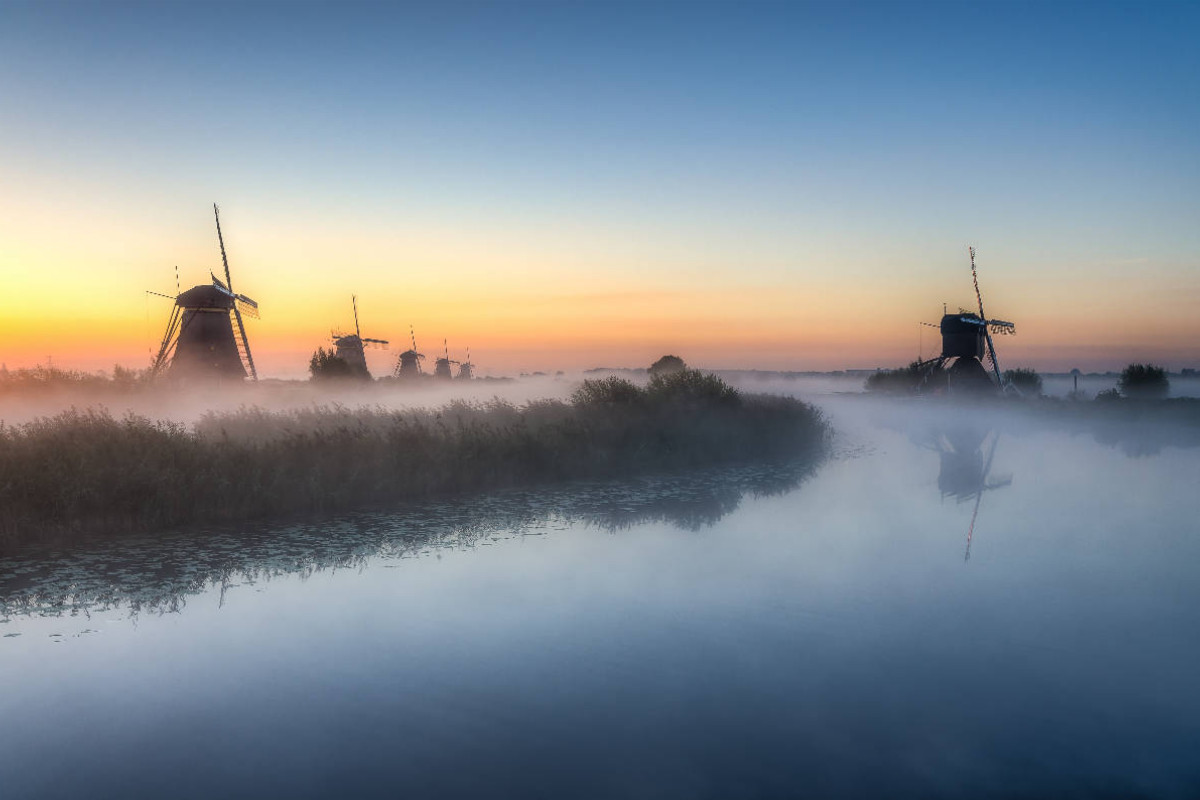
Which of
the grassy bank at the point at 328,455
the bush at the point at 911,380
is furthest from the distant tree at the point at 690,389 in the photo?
the bush at the point at 911,380

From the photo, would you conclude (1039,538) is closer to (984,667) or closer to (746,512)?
(746,512)

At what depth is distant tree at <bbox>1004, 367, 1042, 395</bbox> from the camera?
61750 millimetres

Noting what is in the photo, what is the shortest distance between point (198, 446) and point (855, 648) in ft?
50.7

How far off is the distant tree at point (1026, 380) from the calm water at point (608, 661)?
5196cm

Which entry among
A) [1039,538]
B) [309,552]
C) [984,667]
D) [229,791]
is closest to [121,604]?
[309,552]

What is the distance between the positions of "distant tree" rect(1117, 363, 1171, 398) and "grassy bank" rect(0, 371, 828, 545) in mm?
40313

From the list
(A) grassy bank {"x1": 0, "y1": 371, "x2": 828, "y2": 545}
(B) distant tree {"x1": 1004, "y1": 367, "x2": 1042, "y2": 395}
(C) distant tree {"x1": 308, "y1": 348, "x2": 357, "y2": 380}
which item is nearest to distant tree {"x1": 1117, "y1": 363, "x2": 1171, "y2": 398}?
(B) distant tree {"x1": 1004, "y1": 367, "x2": 1042, "y2": 395}

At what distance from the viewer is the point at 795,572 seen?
39.4 feet

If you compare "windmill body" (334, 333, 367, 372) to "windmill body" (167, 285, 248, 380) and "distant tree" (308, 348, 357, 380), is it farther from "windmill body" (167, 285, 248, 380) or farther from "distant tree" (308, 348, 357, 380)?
"windmill body" (167, 285, 248, 380)

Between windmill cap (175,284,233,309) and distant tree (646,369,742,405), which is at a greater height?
windmill cap (175,284,233,309)

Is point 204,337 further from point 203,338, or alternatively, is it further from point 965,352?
point 965,352

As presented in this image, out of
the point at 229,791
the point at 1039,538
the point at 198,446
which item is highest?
the point at 198,446

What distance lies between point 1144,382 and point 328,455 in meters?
60.3

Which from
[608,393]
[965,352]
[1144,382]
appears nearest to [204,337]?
[608,393]
